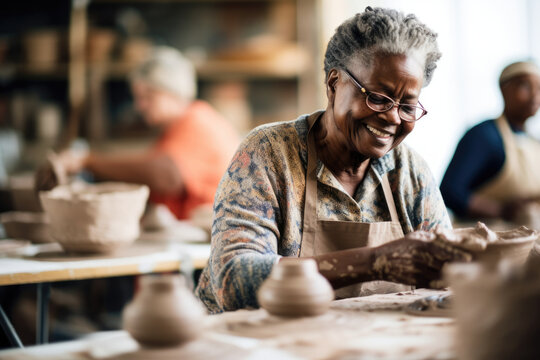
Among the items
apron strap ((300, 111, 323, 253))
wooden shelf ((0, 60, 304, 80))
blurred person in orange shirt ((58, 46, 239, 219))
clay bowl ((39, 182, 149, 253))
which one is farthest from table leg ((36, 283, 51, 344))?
wooden shelf ((0, 60, 304, 80))

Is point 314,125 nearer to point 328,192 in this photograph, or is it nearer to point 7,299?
point 328,192

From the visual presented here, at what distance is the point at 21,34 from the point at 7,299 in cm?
264

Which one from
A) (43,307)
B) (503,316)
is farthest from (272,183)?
(43,307)

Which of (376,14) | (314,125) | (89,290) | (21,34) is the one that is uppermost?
(21,34)

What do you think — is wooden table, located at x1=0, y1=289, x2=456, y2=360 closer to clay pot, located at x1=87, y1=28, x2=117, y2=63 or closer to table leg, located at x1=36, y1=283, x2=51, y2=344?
table leg, located at x1=36, y1=283, x2=51, y2=344

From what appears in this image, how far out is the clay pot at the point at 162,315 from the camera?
1.04 m

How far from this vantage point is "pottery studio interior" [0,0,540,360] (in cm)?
109

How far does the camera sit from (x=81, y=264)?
2117mm

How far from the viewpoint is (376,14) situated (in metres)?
1.66

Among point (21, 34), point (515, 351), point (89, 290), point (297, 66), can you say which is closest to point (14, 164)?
point (21, 34)

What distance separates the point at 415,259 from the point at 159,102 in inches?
108

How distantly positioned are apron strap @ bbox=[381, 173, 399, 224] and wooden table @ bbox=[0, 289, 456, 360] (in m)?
0.48

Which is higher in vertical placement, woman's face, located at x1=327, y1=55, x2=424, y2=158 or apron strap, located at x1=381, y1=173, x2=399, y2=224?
woman's face, located at x1=327, y1=55, x2=424, y2=158

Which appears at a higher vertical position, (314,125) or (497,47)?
(497,47)
